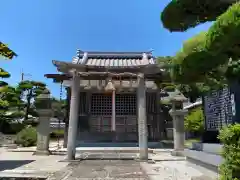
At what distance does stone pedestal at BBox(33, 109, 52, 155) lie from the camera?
582 inches

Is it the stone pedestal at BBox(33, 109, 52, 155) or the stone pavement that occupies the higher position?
the stone pedestal at BBox(33, 109, 52, 155)

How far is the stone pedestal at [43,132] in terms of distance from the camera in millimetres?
14789

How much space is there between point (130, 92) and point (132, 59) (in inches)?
195

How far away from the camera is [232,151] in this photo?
4.22 metres

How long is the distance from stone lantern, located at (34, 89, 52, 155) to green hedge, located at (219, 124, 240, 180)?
12.1 metres

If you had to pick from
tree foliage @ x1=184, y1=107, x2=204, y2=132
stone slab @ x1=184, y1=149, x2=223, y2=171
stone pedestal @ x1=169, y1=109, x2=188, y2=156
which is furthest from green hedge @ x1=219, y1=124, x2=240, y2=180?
tree foliage @ x1=184, y1=107, x2=204, y2=132

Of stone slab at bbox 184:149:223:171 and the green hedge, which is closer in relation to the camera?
the green hedge

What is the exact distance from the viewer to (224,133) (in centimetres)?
432

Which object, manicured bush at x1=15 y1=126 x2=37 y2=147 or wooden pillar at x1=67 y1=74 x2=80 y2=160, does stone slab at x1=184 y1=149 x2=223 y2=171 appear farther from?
manicured bush at x1=15 y1=126 x2=37 y2=147

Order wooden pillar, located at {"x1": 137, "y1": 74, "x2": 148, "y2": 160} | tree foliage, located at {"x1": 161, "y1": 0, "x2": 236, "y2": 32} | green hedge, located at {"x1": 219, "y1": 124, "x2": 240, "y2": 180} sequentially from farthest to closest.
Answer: wooden pillar, located at {"x1": 137, "y1": 74, "x2": 148, "y2": 160} < tree foliage, located at {"x1": 161, "y1": 0, "x2": 236, "y2": 32} < green hedge, located at {"x1": 219, "y1": 124, "x2": 240, "y2": 180}

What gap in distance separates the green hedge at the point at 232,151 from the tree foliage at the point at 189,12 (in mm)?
2861

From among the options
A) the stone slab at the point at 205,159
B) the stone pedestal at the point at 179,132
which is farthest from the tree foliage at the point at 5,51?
the stone pedestal at the point at 179,132

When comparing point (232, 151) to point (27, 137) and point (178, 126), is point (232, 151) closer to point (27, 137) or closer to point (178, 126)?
point (178, 126)

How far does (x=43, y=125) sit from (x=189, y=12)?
11537 millimetres
